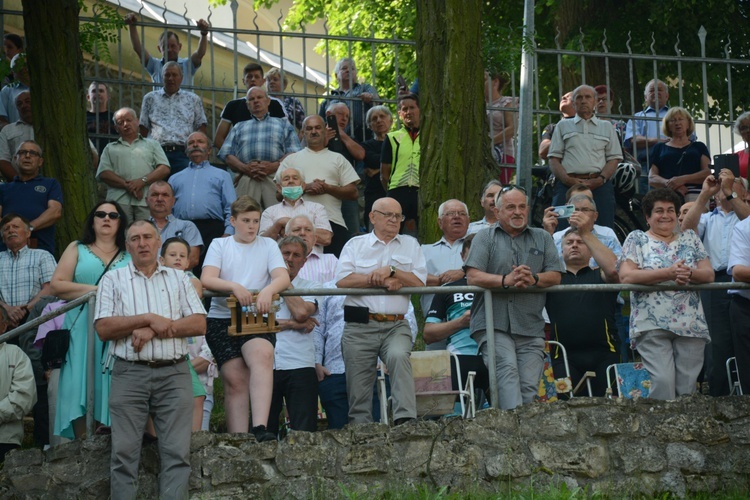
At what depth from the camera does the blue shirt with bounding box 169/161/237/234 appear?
12.5 m

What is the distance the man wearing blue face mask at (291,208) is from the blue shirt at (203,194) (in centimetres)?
75

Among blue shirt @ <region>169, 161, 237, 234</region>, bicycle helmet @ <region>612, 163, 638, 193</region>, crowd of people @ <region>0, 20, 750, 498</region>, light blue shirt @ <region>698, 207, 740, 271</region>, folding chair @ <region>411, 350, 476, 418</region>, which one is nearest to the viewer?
crowd of people @ <region>0, 20, 750, 498</region>

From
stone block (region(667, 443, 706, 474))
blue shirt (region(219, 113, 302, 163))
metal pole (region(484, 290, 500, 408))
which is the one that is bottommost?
stone block (region(667, 443, 706, 474))

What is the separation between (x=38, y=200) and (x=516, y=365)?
4660mm

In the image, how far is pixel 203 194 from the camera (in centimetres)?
1254

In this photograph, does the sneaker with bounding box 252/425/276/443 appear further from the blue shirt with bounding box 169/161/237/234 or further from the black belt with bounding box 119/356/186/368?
the blue shirt with bounding box 169/161/237/234

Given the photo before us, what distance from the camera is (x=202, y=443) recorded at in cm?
877

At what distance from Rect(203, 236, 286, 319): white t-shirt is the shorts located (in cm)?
10

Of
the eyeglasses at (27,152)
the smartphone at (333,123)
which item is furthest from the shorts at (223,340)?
the smartphone at (333,123)

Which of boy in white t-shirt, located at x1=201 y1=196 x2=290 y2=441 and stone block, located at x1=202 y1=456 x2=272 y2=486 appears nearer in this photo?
stone block, located at x1=202 y1=456 x2=272 y2=486

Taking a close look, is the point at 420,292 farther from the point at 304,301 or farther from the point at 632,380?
the point at 632,380

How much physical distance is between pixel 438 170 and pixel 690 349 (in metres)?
3.55

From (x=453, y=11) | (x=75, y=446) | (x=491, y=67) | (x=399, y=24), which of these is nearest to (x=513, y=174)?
(x=491, y=67)

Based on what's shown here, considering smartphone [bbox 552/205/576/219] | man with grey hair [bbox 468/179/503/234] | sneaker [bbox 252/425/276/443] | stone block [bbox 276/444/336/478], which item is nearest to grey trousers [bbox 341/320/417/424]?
stone block [bbox 276/444/336/478]
